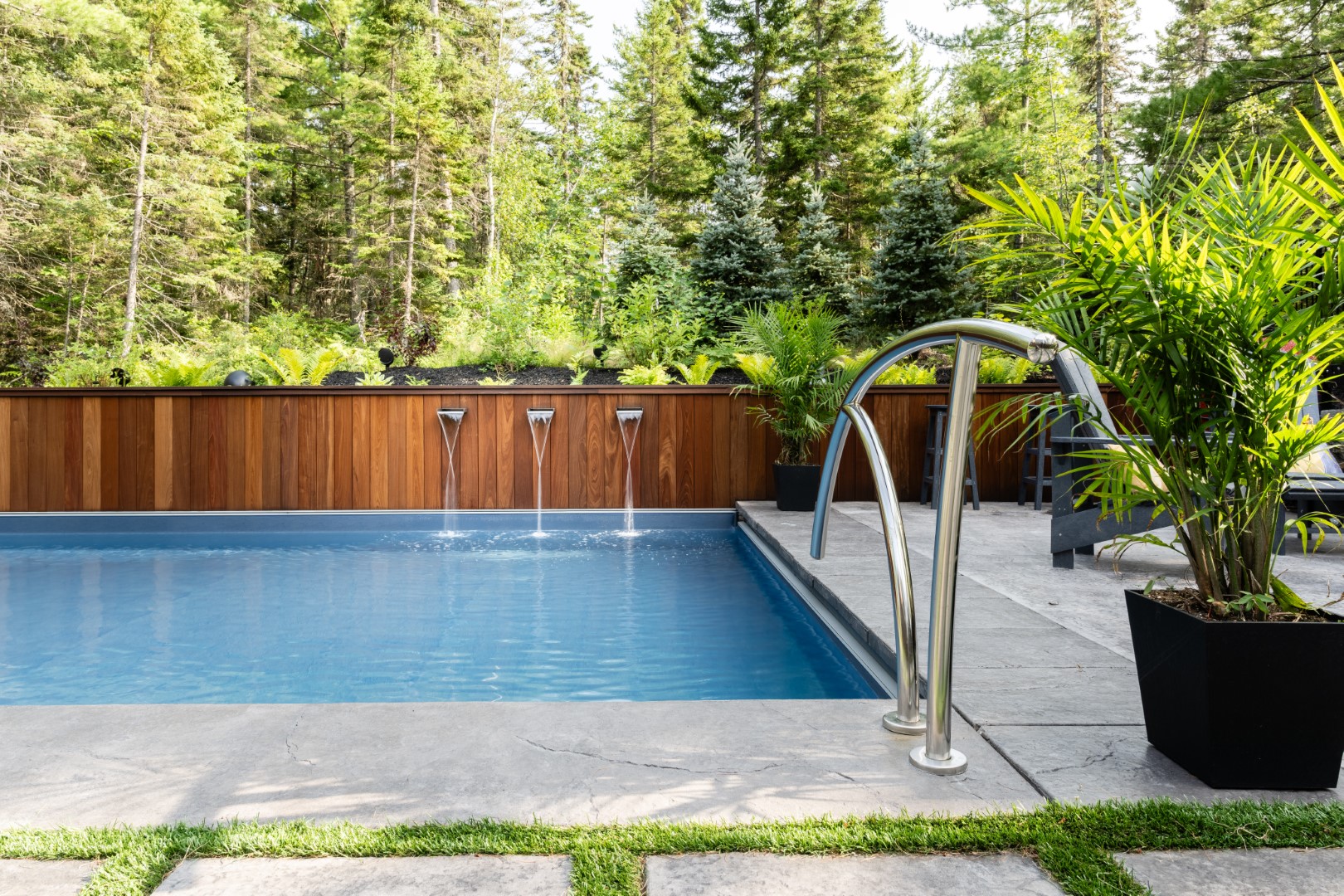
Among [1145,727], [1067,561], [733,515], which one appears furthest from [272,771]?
[733,515]

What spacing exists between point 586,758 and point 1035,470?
18.1 ft

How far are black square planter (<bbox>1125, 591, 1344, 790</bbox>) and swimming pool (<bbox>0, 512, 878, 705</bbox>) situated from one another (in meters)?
1.15

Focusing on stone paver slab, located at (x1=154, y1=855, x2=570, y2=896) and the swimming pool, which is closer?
stone paver slab, located at (x1=154, y1=855, x2=570, y2=896)

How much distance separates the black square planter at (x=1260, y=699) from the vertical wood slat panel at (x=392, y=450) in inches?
197

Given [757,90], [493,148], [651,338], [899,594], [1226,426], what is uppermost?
[757,90]

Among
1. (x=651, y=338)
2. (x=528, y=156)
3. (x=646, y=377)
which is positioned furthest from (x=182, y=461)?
(x=528, y=156)

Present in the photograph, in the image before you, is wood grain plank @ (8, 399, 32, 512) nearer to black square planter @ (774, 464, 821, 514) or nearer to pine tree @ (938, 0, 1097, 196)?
black square planter @ (774, 464, 821, 514)

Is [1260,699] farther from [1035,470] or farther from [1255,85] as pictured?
[1255,85]

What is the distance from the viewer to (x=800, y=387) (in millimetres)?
6035

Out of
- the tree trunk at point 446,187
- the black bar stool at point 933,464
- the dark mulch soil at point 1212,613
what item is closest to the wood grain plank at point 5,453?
the black bar stool at point 933,464

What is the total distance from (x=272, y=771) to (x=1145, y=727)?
6.13 ft

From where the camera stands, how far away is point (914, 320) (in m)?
13.8

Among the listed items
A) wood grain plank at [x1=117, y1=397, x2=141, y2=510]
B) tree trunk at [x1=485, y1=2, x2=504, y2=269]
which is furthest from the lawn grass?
tree trunk at [x1=485, y1=2, x2=504, y2=269]

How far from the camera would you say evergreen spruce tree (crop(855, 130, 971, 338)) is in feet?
44.0
